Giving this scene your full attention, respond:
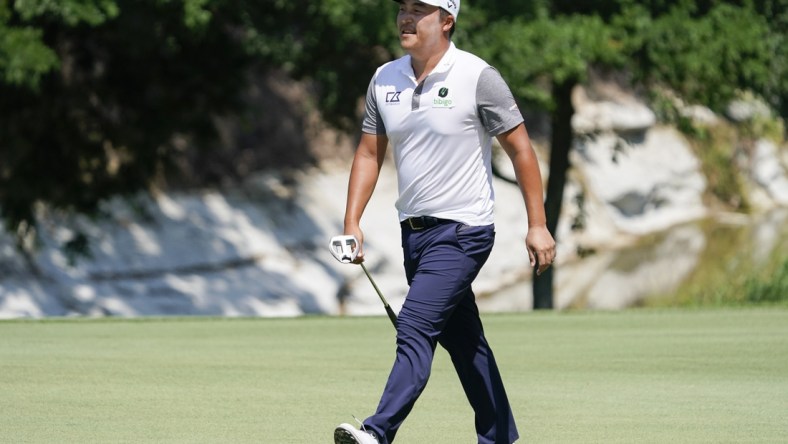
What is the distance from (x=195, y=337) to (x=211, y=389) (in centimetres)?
384

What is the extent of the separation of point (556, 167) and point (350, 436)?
18985 mm

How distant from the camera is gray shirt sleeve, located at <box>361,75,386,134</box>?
21.0 feet

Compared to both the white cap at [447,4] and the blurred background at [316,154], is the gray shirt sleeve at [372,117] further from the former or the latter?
the blurred background at [316,154]

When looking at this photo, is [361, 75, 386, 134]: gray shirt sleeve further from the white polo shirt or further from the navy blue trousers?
the navy blue trousers

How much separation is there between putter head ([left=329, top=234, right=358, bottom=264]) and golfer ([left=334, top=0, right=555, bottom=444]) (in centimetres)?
7

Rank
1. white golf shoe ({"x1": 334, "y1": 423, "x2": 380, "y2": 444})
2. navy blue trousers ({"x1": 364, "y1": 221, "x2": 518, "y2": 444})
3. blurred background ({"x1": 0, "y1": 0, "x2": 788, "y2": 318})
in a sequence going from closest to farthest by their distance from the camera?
white golf shoe ({"x1": 334, "y1": 423, "x2": 380, "y2": 444}) → navy blue trousers ({"x1": 364, "y1": 221, "x2": 518, "y2": 444}) → blurred background ({"x1": 0, "y1": 0, "x2": 788, "y2": 318})

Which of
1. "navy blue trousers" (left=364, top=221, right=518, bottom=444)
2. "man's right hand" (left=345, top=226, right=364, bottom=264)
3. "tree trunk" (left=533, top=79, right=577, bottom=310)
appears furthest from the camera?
"tree trunk" (left=533, top=79, right=577, bottom=310)

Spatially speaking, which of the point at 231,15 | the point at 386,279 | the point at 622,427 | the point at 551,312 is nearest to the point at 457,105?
the point at 622,427

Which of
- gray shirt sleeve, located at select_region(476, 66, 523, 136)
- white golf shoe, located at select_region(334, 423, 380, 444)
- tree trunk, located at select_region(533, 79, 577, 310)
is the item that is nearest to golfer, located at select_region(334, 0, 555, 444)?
gray shirt sleeve, located at select_region(476, 66, 523, 136)

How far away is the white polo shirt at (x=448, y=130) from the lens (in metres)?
6.16

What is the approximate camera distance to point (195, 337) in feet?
41.7

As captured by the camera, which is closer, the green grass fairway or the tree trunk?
the green grass fairway

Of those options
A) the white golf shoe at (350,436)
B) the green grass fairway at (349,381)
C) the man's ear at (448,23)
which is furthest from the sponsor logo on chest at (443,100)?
the green grass fairway at (349,381)

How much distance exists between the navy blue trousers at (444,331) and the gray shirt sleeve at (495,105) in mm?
426
